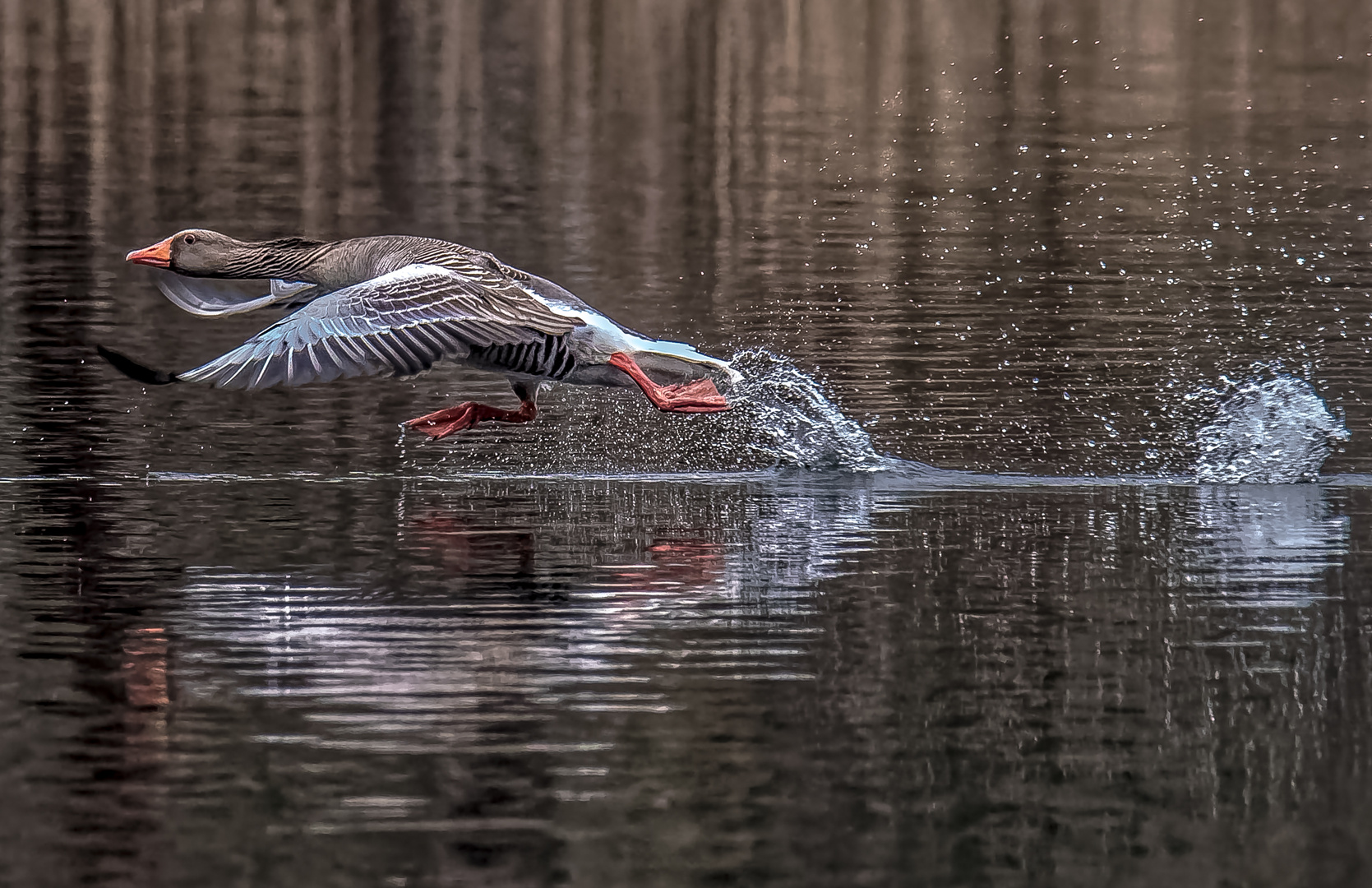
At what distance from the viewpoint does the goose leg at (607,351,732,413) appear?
474 inches

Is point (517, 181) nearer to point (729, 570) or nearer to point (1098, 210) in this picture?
point (1098, 210)

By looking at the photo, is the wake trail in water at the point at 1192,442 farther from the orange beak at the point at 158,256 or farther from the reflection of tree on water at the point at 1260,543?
the orange beak at the point at 158,256

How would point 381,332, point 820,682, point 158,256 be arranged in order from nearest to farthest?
1. point 820,682
2. point 381,332
3. point 158,256

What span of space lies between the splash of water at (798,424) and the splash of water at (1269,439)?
2.25 m

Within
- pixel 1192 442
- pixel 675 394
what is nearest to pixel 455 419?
pixel 675 394

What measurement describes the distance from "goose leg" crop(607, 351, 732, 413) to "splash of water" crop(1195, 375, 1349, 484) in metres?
3.32

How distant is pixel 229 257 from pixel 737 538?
3.61 m

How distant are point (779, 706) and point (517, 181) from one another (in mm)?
19729

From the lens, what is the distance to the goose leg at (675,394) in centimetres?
1203

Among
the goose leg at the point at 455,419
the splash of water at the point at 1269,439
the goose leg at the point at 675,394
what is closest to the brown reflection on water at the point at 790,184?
the splash of water at the point at 1269,439

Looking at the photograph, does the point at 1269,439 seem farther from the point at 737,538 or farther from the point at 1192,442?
the point at 737,538

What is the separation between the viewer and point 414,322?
1110 centimetres

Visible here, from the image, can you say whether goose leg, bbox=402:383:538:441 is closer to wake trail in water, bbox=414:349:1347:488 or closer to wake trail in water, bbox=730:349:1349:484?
wake trail in water, bbox=414:349:1347:488

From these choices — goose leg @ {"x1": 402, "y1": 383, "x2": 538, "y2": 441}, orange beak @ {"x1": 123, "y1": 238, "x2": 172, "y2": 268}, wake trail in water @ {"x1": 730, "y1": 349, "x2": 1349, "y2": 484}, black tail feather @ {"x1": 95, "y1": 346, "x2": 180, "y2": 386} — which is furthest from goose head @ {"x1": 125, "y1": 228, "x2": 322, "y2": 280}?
wake trail in water @ {"x1": 730, "y1": 349, "x2": 1349, "y2": 484}
